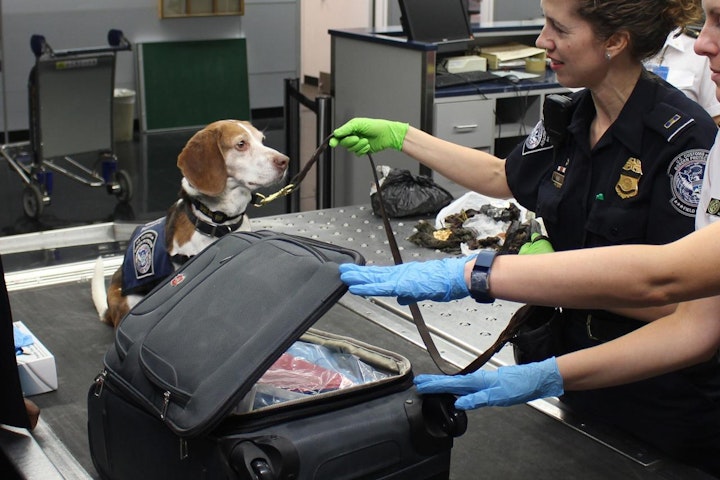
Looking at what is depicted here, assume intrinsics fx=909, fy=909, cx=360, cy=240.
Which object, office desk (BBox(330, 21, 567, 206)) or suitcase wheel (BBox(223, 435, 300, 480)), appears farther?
office desk (BBox(330, 21, 567, 206))

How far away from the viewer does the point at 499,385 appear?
1.34m

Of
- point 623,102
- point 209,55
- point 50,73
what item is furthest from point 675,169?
point 209,55

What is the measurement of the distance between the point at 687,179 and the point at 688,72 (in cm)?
199

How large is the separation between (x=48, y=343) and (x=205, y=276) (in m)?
0.78

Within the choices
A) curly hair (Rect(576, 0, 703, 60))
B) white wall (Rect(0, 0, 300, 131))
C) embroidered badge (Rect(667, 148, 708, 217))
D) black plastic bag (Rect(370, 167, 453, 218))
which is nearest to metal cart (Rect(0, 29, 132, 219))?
white wall (Rect(0, 0, 300, 131))

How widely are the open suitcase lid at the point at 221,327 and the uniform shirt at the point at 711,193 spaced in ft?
1.67

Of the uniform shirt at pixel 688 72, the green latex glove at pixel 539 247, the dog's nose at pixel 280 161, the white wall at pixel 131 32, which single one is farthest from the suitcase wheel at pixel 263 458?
the white wall at pixel 131 32

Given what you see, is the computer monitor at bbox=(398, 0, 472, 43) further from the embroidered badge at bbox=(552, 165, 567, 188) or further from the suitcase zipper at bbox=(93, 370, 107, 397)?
the suitcase zipper at bbox=(93, 370, 107, 397)

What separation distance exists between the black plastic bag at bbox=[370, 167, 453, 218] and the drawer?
1.30 metres

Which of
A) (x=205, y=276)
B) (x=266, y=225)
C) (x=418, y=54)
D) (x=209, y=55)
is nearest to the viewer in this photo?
(x=205, y=276)

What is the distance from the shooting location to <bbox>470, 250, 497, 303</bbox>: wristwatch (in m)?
1.20

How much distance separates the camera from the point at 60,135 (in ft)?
17.0

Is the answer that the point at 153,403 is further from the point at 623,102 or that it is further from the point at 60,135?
the point at 60,135

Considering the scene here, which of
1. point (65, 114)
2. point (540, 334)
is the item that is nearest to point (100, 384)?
point (540, 334)
